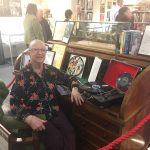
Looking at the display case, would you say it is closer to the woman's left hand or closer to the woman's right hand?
the woman's left hand

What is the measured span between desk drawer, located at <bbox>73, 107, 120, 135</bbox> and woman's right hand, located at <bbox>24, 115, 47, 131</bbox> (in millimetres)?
334

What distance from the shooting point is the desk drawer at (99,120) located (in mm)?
1571

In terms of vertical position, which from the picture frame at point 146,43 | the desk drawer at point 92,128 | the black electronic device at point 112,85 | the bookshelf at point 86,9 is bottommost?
the desk drawer at point 92,128

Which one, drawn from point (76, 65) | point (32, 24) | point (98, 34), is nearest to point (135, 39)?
point (98, 34)

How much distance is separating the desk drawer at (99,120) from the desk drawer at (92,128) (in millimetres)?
24

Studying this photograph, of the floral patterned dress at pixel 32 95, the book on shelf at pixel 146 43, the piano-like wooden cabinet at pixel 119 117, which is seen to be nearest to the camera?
the piano-like wooden cabinet at pixel 119 117

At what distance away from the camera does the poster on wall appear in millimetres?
5602

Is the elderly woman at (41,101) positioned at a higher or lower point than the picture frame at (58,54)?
lower

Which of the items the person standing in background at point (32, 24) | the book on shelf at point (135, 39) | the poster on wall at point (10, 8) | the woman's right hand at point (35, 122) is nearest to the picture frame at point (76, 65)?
the book on shelf at point (135, 39)

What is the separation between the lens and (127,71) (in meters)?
1.85

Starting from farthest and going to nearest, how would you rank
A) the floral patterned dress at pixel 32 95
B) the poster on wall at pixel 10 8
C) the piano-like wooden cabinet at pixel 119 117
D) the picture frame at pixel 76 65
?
the poster on wall at pixel 10 8, the picture frame at pixel 76 65, the floral patterned dress at pixel 32 95, the piano-like wooden cabinet at pixel 119 117

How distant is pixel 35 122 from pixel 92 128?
0.45 meters

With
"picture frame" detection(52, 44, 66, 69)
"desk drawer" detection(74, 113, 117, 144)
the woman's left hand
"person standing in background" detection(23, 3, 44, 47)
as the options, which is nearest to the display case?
"picture frame" detection(52, 44, 66, 69)

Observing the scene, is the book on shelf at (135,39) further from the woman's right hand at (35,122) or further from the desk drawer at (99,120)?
the woman's right hand at (35,122)
